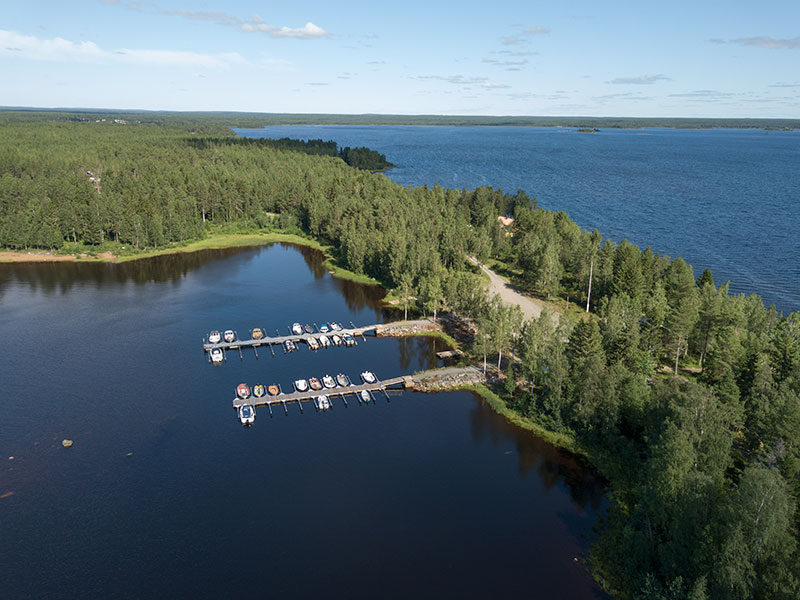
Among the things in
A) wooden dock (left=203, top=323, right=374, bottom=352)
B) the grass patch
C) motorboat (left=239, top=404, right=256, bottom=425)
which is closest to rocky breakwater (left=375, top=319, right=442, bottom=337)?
wooden dock (left=203, top=323, right=374, bottom=352)

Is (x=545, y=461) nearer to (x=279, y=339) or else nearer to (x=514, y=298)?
(x=514, y=298)

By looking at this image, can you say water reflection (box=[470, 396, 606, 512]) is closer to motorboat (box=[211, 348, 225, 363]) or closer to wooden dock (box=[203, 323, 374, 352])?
wooden dock (box=[203, 323, 374, 352])

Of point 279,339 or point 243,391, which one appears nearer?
point 243,391

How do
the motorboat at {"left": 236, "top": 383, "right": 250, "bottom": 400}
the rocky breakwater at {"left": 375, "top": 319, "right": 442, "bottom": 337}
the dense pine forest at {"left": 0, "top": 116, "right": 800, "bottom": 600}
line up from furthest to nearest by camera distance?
1. the rocky breakwater at {"left": 375, "top": 319, "right": 442, "bottom": 337}
2. the motorboat at {"left": 236, "top": 383, "right": 250, "bottom": 400}
3. the dense pine forest at {"left": 0, "top": 116, "right": 800, "bottom": 600}

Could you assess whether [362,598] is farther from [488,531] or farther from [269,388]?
[269,388]

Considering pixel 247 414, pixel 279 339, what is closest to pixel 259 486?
pixel 247 414

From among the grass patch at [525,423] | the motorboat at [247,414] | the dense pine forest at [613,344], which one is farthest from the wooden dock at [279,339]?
the grass patch at [525,423]
